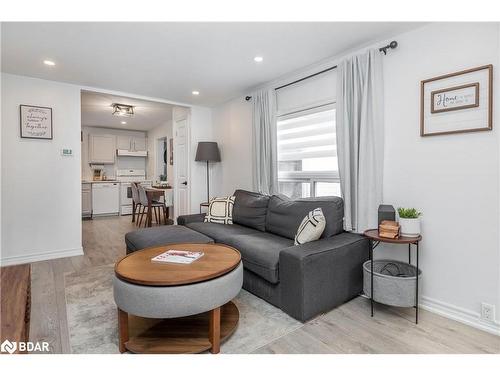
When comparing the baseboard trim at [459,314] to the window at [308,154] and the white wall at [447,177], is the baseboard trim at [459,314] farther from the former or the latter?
the window at [308,154]

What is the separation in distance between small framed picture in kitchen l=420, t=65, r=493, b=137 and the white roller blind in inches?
36.6

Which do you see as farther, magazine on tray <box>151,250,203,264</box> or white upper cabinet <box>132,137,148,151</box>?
white upper cabinet <box>132,137,148,151</box>

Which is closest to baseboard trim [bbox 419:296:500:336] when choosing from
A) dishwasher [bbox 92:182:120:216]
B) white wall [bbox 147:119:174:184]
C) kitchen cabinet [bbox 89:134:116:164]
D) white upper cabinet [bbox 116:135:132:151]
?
white wall [bbox 147:119:174:184]

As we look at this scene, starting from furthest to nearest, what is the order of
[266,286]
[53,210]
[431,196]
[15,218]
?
[53,210] → [15,218] → [266,286] → [431,196]

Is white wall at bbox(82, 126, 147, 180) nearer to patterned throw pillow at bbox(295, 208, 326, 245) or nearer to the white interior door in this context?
the white interior door

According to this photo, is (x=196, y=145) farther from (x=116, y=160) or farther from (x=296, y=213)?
(x=116, y=160)

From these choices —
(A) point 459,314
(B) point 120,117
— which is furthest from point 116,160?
(A) point 459,314

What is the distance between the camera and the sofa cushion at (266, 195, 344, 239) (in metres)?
2.52

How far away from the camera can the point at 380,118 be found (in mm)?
2449

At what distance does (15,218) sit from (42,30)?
2.32 meters

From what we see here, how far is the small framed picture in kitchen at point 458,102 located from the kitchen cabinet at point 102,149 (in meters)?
7.39

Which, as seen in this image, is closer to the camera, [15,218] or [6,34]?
[6,34]
